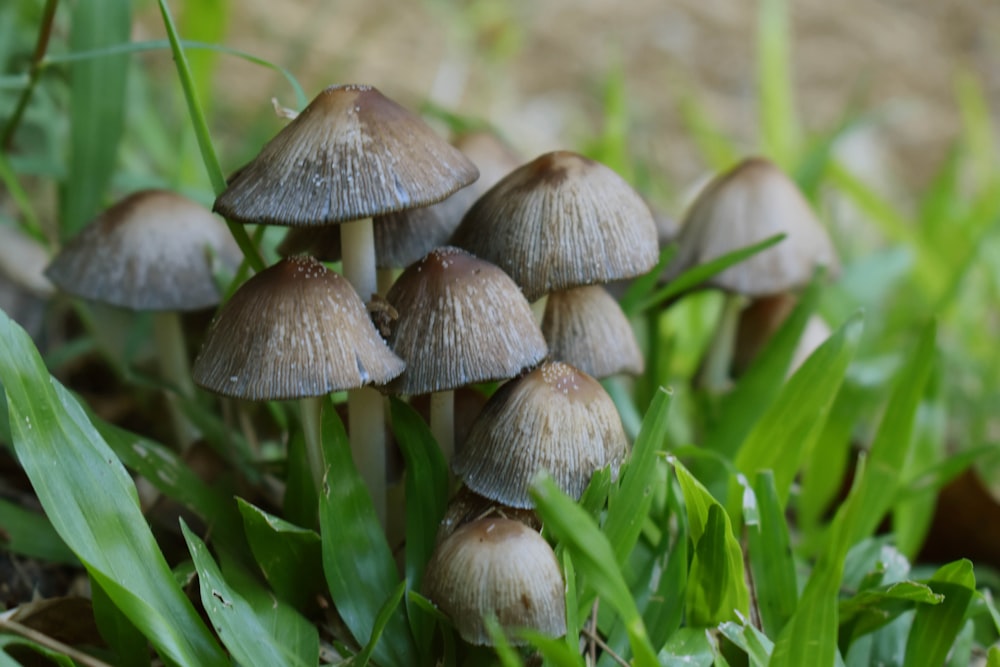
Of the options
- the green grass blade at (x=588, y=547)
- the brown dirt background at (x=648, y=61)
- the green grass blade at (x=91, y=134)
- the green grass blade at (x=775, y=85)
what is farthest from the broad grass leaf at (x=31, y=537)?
the brown dirt background at (x=648, y=61)

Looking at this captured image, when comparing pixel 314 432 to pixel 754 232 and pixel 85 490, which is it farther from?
pixel 754 232

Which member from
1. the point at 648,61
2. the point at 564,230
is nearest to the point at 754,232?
the point at 564,230

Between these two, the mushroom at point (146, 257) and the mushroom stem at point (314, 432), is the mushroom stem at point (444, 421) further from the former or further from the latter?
the mushroom at point (146, 257)

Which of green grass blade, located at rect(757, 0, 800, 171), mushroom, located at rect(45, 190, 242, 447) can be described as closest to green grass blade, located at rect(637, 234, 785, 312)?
mushroom, located at rect(45, 190, 242, 447)

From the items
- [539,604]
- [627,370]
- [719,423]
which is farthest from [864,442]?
[539,604]

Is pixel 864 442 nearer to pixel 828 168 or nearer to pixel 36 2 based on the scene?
pixel 828 168

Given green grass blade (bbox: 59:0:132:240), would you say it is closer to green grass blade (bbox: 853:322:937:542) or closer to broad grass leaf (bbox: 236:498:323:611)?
broad grass leaf (bbox: 236:498:323:611)
